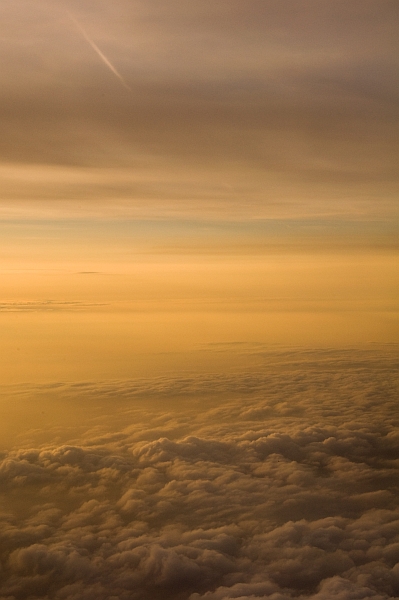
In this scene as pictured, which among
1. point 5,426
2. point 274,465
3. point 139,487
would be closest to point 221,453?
point 274,465

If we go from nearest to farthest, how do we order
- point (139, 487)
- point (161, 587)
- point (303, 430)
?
point (161, 587) < point (139, 487) < point (303, 430)

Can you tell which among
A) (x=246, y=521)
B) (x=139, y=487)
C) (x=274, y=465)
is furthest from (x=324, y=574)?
(x=139, y=487)

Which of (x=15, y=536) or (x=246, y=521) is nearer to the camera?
(x=246, y=521)

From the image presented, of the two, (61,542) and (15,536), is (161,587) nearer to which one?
(61,542)

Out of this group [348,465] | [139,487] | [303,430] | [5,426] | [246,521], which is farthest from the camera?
[5,426]

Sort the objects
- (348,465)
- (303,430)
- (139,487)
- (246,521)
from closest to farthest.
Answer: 1. (246,521)
2. (139,487)
3. (348,465)
4. (303,430)

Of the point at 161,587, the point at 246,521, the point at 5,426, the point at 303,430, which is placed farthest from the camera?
the point at 5,426

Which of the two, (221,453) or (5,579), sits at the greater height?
(221,453)

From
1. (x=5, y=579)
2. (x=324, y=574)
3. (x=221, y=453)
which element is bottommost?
(x=5, y=579)

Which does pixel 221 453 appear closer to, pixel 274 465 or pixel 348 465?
pixel 274 465
